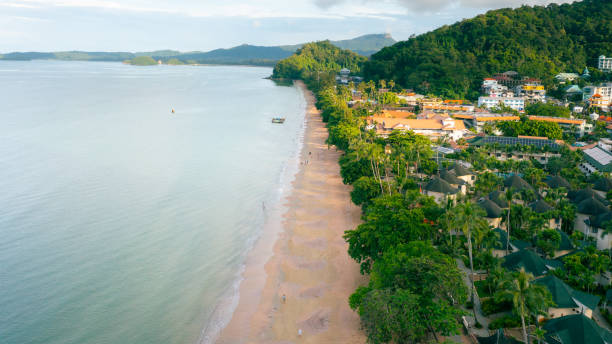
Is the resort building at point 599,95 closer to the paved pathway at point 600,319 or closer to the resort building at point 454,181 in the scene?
the resort building at point 454,181

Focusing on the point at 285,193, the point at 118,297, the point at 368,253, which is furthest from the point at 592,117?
the point at 118,297

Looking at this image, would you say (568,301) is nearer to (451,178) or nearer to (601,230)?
(601,230)

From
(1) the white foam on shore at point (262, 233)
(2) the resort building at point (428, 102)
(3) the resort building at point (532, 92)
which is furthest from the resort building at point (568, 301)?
(3) the resort building at point (532, 92)

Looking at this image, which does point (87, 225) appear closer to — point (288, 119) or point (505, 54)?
point (288, 119)

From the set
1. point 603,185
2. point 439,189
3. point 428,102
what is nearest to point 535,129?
point 603,185

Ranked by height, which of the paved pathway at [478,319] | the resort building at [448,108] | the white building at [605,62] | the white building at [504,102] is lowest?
the paved pathway at [478,319]
